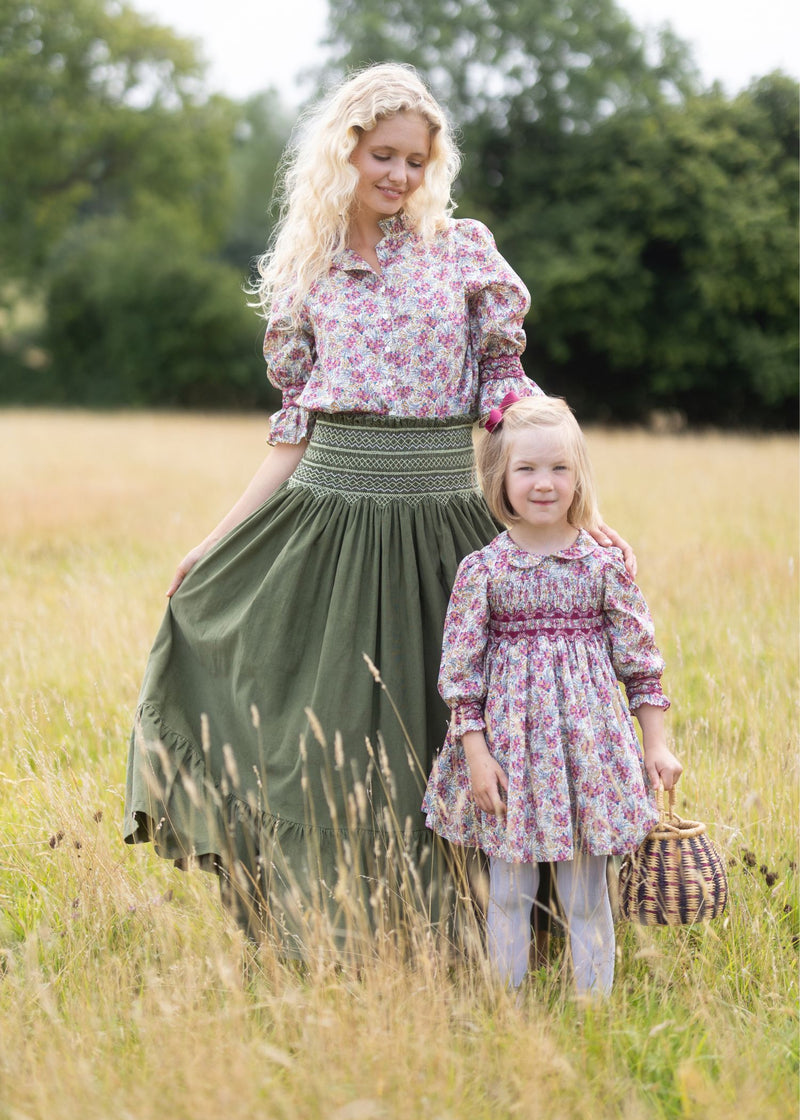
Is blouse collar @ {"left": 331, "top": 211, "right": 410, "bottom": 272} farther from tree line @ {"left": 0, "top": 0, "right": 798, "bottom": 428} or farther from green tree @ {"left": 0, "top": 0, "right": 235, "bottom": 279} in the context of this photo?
green tree @ {"left": 0, "top": 0, "right": 235, "bottom": 279}

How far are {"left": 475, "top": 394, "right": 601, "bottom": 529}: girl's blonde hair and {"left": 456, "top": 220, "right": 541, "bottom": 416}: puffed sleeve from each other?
0.29 meters

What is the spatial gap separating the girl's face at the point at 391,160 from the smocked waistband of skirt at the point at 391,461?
529mm

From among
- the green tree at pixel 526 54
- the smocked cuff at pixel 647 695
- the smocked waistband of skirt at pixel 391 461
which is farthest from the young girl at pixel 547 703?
the green tree at pixel 526 54

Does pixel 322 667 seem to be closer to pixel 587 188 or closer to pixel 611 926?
pixel 611 926

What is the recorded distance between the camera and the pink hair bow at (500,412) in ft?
8.15

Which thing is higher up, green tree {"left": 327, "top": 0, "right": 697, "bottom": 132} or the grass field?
green tree {"left": 327, "top": 0, "right": 697, "bottom": 132}

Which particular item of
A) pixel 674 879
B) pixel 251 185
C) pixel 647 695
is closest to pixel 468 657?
pixel 647 695

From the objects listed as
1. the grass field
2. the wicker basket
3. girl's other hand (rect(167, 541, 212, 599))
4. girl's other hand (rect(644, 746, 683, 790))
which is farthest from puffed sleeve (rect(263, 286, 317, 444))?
the wicker basket

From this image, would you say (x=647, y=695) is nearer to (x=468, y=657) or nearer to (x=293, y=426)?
(x=468, y=657)

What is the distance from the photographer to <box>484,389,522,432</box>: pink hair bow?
Result: 248 cm

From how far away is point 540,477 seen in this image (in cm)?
223

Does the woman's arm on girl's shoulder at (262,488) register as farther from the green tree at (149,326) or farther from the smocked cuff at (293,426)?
the green tree at (149,326)

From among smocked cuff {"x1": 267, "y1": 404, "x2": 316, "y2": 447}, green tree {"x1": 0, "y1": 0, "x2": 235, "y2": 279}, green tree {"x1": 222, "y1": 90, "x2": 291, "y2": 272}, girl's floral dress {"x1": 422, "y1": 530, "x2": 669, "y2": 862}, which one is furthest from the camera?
green tree {"x1": 222, "y1": 90, "x2": 291, "y2": 272}

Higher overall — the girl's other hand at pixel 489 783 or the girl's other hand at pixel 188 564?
the girl's other hand at pixel 188 564
